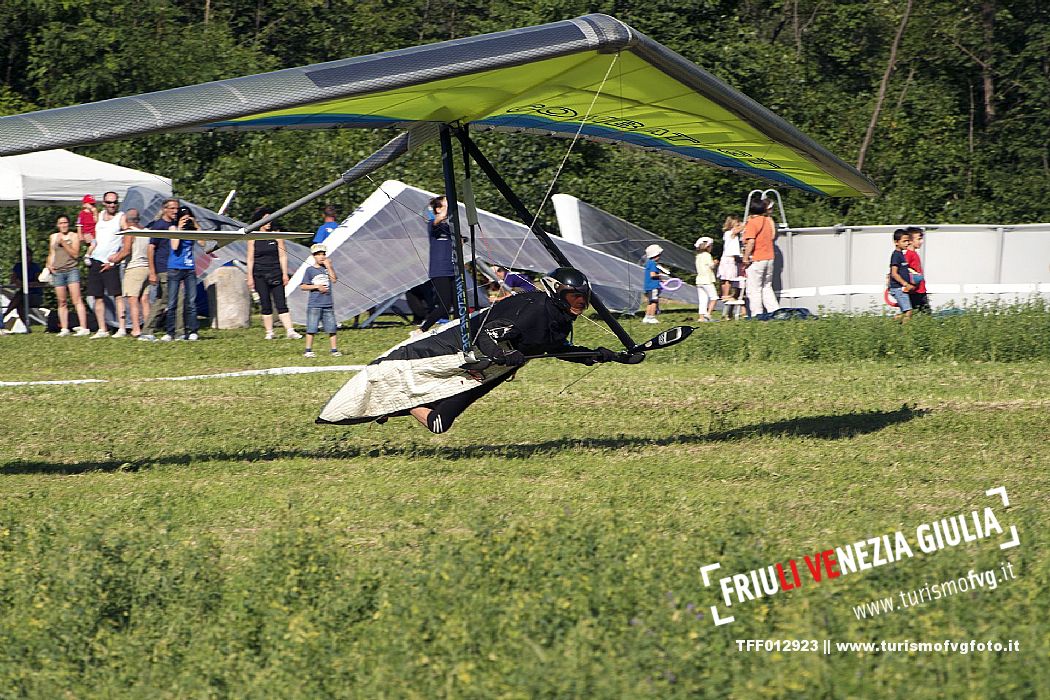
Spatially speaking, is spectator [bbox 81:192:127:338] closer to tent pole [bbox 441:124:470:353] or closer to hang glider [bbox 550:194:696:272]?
hang glider [bbox 550:194:696:272]

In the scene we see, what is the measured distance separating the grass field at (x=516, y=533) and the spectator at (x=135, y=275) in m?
5.21

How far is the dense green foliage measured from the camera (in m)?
29.3

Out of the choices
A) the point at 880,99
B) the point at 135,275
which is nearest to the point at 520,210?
the point at 135,275

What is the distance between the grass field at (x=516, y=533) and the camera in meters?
5.28

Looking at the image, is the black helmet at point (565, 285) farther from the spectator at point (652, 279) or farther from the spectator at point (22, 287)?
the spectator at point (22, 287)

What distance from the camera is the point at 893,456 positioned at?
33.2ft

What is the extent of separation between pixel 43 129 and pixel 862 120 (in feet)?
104

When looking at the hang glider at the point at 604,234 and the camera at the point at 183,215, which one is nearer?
the camera at the point at 183,215

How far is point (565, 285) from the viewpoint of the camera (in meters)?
9.49

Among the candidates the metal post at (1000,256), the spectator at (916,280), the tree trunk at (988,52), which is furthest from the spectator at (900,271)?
the tree trunk at (988,52)

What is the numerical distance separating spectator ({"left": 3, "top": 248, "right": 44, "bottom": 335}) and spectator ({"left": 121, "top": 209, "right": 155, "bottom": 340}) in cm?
270

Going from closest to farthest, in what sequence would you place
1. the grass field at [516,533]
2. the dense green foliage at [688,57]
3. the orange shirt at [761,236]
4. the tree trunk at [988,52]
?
the grass field at [516,533], the orange shirt at [761,236], the dense green foliage at [688,57], the tree trunk at [988,52]

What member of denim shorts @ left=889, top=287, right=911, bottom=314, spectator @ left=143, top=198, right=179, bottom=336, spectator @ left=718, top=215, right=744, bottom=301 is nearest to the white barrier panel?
spectator @ left=718, top=215, right=744, bottom=301

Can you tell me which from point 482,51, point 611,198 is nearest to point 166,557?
point 482,51
